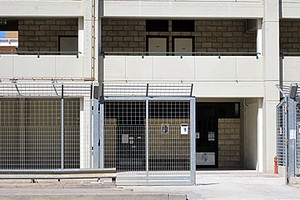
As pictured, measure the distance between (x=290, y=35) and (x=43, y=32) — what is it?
33.6 feet

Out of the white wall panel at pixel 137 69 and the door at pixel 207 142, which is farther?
the door at pixel 207 142

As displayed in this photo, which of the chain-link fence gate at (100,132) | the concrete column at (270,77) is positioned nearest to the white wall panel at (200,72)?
the concrete column at (270,77)

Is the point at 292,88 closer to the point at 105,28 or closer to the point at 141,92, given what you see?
the point at 141,92

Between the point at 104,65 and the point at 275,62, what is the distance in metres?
6.30

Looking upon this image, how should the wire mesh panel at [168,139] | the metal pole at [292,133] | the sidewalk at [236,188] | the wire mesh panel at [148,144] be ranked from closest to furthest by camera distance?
the sidewalk at [236,188] < the wire mesh panel at [148,144] < the metal pole at [292,133] < the wire mesh panel at [168,139]

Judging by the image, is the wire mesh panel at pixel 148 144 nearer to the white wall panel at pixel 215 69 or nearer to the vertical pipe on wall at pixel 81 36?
the white wall panel at pixel 215 69

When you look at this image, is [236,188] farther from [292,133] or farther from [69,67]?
[69,67]

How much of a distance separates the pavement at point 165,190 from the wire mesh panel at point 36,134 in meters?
3.60

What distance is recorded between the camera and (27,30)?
2581 centimetres

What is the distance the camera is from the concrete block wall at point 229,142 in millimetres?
26375

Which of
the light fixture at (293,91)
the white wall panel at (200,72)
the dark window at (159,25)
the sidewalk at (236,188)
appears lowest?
the sidewalk at (236,188)

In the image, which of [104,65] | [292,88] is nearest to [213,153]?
[104,65]

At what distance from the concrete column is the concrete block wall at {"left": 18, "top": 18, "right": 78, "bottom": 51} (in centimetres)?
770

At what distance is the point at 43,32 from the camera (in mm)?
25703
